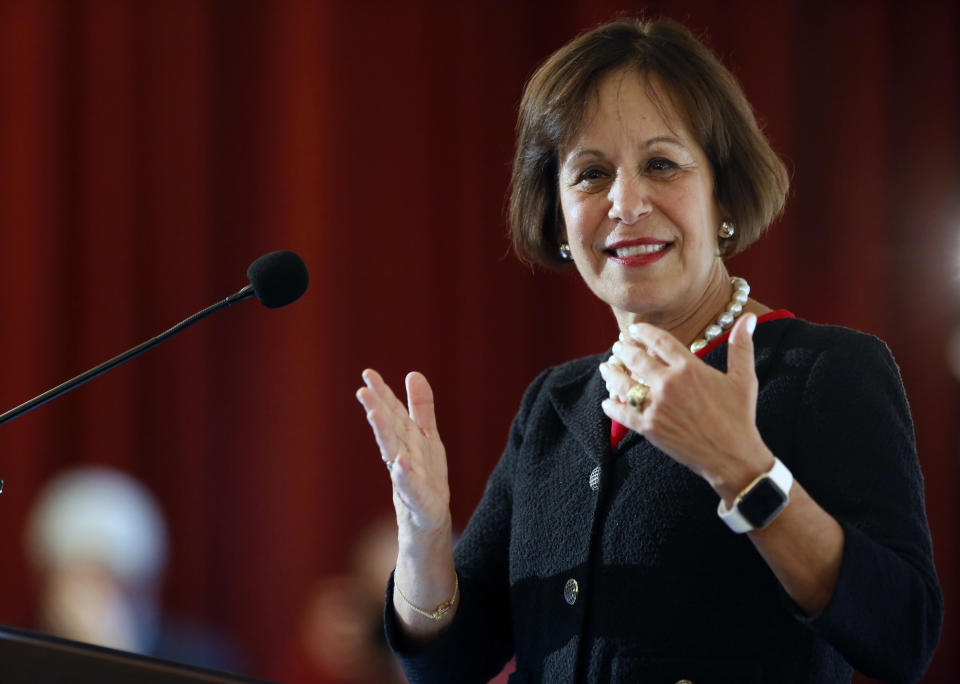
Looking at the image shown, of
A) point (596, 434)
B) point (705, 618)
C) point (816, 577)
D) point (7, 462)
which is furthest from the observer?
point (7, 462)

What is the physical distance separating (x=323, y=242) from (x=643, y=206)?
1.43 metres

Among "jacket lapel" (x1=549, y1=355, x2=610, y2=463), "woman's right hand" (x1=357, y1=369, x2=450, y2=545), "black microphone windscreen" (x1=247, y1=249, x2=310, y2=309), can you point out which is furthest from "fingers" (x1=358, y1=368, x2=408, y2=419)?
"jacket lapel" (x1=549, y1=355, x2=610, y2=463)

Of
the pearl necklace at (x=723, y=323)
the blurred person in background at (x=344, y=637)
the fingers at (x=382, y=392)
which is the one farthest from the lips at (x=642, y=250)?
the blurred person in background at (x=344, y=637)

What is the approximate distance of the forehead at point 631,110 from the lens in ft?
4.14

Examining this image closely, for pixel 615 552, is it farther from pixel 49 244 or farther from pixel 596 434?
pixel 49 244

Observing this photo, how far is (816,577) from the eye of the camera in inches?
37.4

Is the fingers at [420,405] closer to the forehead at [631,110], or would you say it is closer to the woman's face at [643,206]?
the woman's face at [643,206]

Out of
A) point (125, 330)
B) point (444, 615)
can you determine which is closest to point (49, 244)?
point (125, 330)

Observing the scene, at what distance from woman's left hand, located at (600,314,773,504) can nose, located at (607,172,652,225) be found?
0.32 metres

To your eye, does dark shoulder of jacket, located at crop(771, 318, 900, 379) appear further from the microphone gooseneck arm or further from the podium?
the podium

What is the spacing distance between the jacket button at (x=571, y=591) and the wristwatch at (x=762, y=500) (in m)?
0.29

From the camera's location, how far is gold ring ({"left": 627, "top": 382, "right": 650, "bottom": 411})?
964 millimetres

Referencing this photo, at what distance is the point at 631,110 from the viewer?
127 cm

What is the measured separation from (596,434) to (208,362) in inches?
58.7
